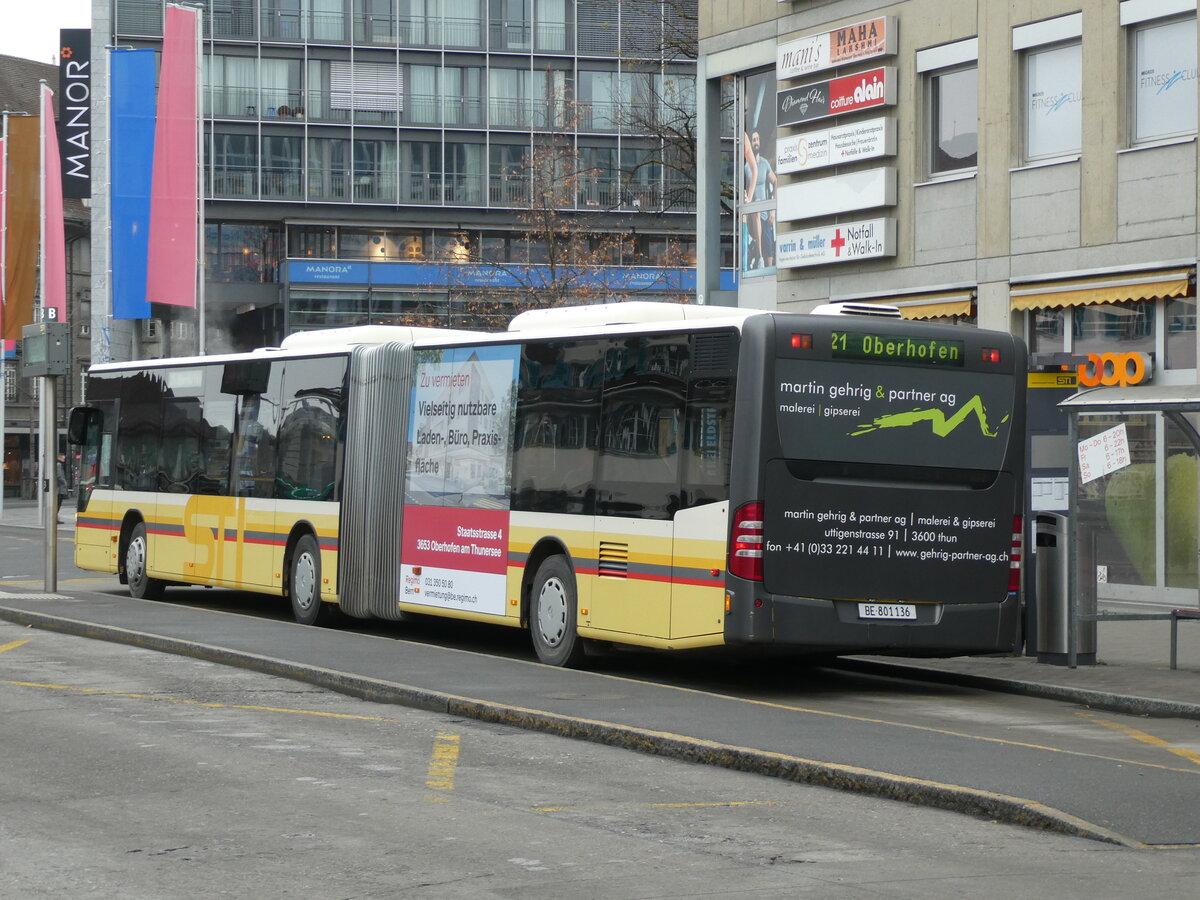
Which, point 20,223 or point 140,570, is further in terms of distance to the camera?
point 20,223

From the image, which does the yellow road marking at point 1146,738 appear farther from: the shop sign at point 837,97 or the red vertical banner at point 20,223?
the red vertical banner at point 20,223

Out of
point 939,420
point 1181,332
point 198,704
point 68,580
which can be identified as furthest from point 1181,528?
point 68,580

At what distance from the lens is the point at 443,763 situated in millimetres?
10023

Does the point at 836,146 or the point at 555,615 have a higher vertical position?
the point at 836,146

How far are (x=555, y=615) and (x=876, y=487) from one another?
3.15m

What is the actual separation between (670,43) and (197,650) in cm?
2477

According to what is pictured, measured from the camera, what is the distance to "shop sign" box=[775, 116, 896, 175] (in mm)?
24516

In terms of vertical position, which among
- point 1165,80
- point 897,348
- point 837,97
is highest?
point 837,97

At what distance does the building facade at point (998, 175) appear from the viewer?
2067cm

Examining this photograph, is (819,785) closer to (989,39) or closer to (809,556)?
(809,556)

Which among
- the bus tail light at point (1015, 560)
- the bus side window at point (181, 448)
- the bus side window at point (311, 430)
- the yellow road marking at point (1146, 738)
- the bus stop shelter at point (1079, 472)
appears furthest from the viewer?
the bus side window at point (181, 448)

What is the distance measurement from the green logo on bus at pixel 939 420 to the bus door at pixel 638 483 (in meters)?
1.43

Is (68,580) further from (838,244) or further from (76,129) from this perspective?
(76,129)

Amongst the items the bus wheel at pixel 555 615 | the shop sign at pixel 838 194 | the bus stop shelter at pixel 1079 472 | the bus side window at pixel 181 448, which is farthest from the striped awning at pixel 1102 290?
the bus side window at pixel 181 448
